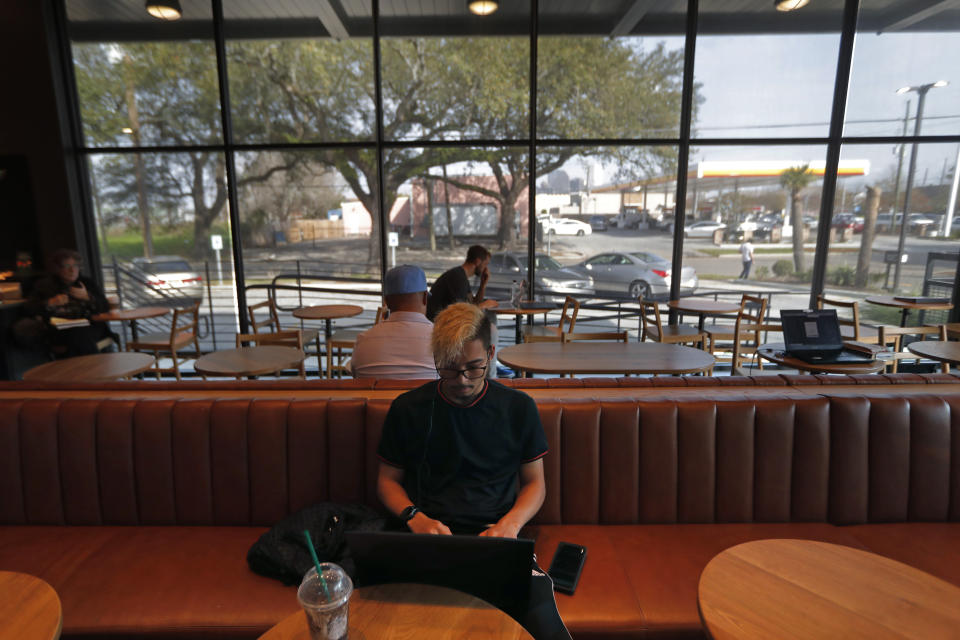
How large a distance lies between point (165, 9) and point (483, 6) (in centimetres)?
302

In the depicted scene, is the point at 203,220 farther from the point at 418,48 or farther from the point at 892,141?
the point at 892,141

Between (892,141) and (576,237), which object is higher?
(892,141)

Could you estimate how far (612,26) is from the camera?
4.60 m

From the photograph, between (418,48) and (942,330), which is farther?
(418,48)

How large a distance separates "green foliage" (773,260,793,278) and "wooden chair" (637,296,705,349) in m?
1.16

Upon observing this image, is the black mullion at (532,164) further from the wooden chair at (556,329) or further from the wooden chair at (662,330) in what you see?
the wooden chair at (662,330)

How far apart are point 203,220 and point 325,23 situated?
2.27 metres

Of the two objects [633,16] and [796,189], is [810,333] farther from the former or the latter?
[633,16]

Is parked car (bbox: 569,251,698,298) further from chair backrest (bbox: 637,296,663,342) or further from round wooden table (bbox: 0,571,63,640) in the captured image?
round wooden table (bbox: 0,571,63,640)

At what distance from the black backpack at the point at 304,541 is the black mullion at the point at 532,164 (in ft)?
11.8

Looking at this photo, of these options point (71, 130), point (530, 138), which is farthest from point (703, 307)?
point (71, 130)

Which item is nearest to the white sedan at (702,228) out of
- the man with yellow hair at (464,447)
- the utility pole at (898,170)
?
the utility pole at (898,170)

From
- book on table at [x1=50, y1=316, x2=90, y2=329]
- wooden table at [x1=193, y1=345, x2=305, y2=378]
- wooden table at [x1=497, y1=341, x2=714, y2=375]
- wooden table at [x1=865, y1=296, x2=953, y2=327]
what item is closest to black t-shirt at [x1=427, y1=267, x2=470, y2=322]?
wooden table at [x1=497, y1=341, x2=714, y2=375]

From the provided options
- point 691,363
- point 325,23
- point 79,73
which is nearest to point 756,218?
point 691,363
